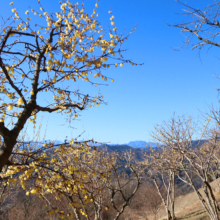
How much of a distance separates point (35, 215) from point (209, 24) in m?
20.4

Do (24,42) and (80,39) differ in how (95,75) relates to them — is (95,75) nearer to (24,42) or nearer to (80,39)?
(80,39)

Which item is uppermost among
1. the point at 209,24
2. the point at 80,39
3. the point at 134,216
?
the point at 80,39

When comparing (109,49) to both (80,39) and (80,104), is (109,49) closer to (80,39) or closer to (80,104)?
(80,39)

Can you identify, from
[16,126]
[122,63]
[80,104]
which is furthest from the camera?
[80,104]

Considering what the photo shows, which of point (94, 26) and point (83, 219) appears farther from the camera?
point (83, 219)

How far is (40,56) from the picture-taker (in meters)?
3.27

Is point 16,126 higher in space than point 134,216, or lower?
higher

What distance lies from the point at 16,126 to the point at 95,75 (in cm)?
151

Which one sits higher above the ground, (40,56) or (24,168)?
(40,56)

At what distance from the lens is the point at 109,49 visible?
8.73 feet

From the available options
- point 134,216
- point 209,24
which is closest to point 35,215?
point 134,216

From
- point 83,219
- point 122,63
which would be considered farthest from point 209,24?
point 83,219

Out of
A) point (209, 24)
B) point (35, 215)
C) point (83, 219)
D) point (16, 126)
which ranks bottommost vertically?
point (83, 219)

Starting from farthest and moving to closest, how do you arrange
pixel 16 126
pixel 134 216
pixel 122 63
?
1. pixel 134 216
2. pixel 122 63
3. pixel 16 126
